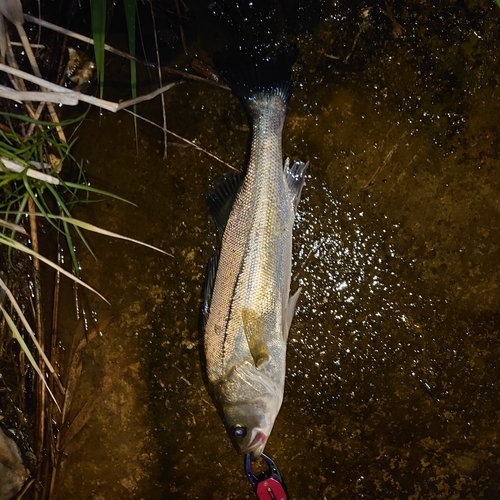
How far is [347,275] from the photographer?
234 centimetres

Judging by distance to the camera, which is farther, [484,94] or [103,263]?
[103,263]

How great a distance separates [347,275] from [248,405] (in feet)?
2.91

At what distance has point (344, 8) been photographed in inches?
86.3

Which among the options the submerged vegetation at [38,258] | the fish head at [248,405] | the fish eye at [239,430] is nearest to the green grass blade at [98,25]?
the submerged vegetation at [38,258]

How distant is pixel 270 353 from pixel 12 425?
173 centimetres

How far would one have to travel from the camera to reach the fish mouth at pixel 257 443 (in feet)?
6.77

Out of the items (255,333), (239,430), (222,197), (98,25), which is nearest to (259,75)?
(222,197)

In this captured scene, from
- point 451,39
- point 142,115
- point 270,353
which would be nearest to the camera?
point 270,353

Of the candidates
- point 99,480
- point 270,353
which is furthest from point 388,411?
point 99,480

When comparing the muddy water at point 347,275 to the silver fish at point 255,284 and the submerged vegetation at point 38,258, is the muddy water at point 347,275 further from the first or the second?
the silver fish at point 255,284

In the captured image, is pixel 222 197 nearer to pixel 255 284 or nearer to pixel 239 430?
pixel 255 284

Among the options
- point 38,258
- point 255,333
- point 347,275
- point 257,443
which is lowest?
point 257,443

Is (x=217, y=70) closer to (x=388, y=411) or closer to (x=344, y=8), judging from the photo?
(x=344, y=8)

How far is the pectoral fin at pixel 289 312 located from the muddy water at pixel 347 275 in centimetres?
19
